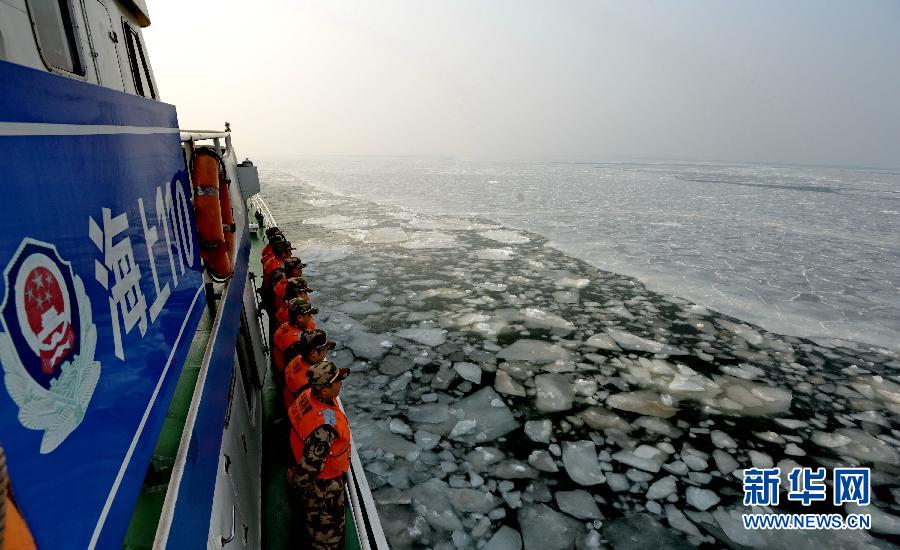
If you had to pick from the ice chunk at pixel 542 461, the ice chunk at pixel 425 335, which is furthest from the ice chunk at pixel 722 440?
the ice chunk at pixel 425 335

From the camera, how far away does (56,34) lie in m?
2.10

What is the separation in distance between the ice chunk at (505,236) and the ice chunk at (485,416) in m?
7.64

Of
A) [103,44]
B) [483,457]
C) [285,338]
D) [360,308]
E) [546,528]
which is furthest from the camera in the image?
[360,308]

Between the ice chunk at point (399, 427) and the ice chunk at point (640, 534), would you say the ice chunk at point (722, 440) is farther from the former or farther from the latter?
the ice chunk at point (399, 427)

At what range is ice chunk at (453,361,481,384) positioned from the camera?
5.05m

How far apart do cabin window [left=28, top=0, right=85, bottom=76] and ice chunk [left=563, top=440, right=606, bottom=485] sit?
14.2 ft

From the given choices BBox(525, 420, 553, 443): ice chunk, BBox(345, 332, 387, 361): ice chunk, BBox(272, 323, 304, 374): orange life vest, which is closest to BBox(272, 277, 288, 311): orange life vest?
BBox(272, 323, 304, 374): orange life vest

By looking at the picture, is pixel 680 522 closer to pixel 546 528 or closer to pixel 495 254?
pixel 546 528

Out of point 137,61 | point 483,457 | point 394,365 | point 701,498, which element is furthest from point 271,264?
point 701,498

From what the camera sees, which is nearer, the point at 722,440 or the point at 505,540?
the point at 505,540

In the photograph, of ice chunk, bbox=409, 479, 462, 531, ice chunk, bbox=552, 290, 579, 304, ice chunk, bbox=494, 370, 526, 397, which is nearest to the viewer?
ice chunk, bbox=409, 479, 462, 531

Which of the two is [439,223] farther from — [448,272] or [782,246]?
[782,246]

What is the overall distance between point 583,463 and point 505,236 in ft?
30.6

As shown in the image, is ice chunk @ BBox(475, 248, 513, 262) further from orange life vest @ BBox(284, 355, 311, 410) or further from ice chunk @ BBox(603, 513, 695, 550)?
orange life vest @ BBox(284, 355, 311, 410)
